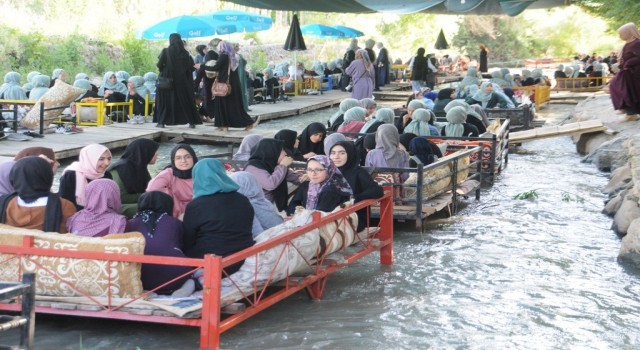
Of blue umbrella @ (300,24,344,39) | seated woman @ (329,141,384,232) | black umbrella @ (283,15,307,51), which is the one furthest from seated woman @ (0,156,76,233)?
blue umbrella @ (300,24,344,39)

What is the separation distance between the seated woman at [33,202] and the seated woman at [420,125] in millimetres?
6274

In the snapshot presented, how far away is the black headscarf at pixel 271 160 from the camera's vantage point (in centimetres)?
798

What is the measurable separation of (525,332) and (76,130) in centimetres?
991

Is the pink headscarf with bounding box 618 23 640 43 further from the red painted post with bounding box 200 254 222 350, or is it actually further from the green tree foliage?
the red painted post with bounding box 200 254 222 350

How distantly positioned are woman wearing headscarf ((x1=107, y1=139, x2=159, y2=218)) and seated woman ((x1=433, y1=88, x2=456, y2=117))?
25.4 feet

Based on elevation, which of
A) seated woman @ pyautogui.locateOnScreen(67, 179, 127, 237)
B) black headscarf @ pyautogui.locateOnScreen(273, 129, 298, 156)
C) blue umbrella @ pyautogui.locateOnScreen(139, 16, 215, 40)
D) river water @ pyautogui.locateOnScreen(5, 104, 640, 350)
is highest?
blue umbrella @ pyautogui.locateOnScreen(139, 16, 215, 40)

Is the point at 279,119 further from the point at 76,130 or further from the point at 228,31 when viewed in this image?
the point at 76,130

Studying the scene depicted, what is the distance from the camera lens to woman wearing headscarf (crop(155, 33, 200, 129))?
1551 centimetres

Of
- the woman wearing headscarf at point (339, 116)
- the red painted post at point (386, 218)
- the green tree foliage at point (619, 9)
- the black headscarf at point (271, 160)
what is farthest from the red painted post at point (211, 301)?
the green tree foliage at point (619, 9)

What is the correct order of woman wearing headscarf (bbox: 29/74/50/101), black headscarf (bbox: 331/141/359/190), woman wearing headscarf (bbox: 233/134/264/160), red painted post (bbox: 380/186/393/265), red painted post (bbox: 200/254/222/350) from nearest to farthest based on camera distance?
red painted post (bbox: 200/254/222/350)
red painted post (bbox: 380/186/393/265)
black headscarf (bbox: 331/141/359/190)
woman wearing headscarf (bbox: 233/134/264/160)
woman wearing headscarf (bbox: 29/74/50/101)

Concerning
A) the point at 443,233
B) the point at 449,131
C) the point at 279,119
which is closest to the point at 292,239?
the point at 443,233

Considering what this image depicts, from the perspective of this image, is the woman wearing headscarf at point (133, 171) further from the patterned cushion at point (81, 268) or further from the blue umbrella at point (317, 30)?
the blue umbrella at point (317, 30)

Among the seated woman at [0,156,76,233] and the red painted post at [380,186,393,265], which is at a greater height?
the seated woman at [0,156,76,233]

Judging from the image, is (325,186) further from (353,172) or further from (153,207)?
(153,207)
